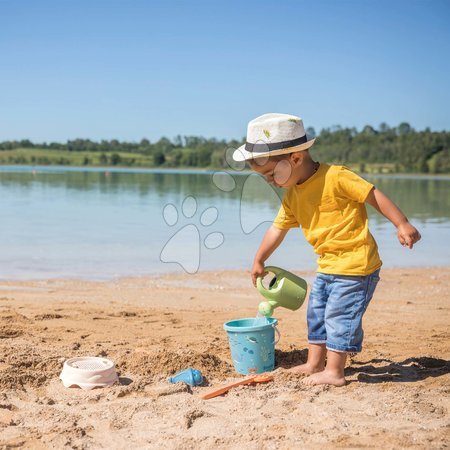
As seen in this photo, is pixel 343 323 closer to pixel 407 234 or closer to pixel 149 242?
pixel 407 234

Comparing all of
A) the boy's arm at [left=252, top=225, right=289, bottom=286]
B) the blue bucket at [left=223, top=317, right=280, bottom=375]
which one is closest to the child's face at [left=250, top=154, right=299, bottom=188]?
the boy's arm at [left=252, top=225, right=289, bottom=286]

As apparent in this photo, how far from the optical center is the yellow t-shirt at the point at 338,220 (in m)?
3.80

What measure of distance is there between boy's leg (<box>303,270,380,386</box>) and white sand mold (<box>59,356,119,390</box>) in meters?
1.16

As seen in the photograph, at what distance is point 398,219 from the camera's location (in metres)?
3.68

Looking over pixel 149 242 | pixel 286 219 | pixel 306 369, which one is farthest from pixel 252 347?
pixel 149 242

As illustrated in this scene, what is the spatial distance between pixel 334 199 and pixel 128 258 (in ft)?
20.9

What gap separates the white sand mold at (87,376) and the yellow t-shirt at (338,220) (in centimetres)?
143

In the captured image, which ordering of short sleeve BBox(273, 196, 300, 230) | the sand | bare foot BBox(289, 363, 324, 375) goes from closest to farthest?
the sand
bare foot BBox(289, 363, 324, 375)
short sleeve BBox(273, 196, 300, 230)

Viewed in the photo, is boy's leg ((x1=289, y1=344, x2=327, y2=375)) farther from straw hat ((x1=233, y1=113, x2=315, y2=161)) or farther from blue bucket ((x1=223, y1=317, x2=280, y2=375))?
straw hat ((x1=233, y1=113, x2=315, y2=161))

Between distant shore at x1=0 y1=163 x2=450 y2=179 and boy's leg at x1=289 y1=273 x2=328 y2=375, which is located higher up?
distant shore at x1=0 y1=163 x2=450 y2=179

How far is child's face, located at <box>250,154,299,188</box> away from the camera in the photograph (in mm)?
3904

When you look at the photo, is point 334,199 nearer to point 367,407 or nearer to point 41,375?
point 367,407

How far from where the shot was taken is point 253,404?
11.2ft

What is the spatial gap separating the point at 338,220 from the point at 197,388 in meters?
1.32
